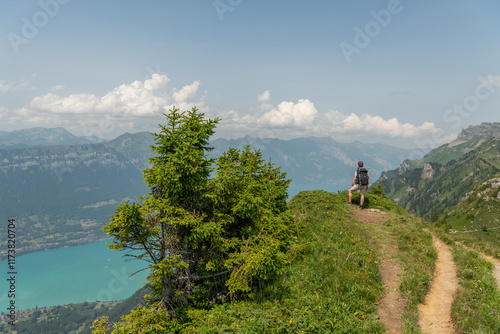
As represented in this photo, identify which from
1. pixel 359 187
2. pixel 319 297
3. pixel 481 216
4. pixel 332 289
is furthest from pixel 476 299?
pixel 481 216

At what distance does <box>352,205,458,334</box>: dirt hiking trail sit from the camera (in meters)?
8.23

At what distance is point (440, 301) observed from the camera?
9.51 metres

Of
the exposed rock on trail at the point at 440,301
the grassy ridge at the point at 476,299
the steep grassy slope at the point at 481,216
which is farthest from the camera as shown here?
the steep grassy slope at the point at 481,216

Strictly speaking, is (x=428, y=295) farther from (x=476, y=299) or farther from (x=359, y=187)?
(x=359, y=187)

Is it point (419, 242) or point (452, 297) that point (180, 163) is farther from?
point (419, 242)

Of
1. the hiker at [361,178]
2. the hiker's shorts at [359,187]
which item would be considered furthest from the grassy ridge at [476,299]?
the hiker's shorts at [359,187]

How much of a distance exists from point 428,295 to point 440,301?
479 millimetres

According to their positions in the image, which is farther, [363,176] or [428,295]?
[363,176]

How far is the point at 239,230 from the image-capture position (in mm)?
12344

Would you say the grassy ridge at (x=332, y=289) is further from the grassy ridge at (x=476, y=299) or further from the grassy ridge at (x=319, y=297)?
the grassy ridge at (x=476, y=299)

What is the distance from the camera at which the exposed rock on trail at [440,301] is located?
8.12 metres

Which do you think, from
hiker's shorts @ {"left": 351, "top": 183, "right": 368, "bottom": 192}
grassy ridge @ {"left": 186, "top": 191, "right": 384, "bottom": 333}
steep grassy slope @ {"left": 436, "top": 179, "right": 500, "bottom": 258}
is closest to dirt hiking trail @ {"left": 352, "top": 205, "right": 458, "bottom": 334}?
grassy ridge @ {"left": 186, "top": 191, "right": 384, "bottom": 333}

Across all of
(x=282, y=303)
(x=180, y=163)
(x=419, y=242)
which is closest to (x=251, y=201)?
(x=180, y=163)

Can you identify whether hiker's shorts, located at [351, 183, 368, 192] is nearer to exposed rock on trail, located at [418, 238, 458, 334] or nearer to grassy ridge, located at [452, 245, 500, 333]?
exposed rock on trail, located at [418, 238, 458, 334]
